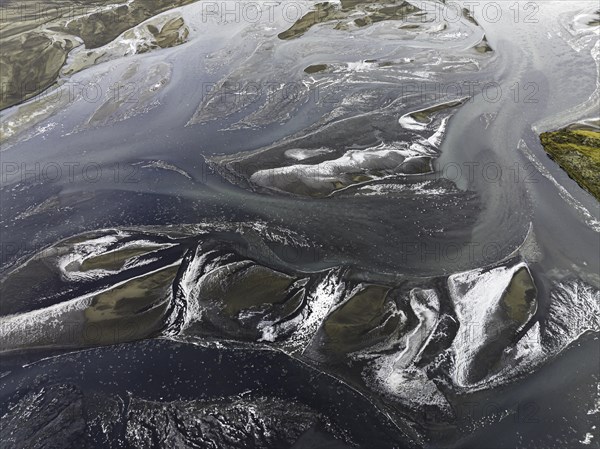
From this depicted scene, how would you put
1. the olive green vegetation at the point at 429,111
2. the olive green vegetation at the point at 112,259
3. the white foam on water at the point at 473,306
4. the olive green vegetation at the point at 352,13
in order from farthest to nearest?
the olive green vegetation at the point at 352,13 → the olive green vegetation at the point at 429,111 → the olive green vegetation at the point at 112,259 → the white foam on water at the point at 473,306

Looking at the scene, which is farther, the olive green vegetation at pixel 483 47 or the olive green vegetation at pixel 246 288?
the olive green vegetation at pixel 483 47

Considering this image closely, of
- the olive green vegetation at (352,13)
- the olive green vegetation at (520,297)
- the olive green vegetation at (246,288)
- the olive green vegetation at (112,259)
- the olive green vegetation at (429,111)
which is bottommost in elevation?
the olive green vegetation at (520,297)

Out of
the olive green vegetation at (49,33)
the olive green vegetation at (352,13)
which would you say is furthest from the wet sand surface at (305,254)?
the olive green vegetation at (352,13)

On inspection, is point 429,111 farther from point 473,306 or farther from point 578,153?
point 473,306

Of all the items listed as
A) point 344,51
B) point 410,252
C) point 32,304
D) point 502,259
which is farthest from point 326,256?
point 344,51

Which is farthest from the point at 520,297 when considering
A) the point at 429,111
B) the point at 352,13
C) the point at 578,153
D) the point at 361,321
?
the point at 352,13

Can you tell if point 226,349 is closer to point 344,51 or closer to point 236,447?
point 236,447

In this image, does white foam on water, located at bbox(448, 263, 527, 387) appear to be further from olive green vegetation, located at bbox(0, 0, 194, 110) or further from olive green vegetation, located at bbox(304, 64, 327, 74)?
olive green vegetation, located at bbox(0, 0, 194, 110)

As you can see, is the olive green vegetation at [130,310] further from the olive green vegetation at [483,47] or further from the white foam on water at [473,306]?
the olive green vegetation at [483,47]
